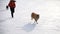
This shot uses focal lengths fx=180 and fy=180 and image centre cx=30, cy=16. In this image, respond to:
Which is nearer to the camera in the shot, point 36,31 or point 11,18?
point 36,31

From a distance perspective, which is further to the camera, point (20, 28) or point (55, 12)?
point (55, 12)

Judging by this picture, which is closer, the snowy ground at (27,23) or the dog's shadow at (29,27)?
the snowy ground at (27,23)

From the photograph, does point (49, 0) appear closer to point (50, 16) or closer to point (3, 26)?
point (50, 16)

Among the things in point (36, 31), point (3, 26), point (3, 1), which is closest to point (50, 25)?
point (36, 31)

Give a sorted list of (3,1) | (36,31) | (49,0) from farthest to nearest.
A: (49,0)
(3,1)
(36,31)

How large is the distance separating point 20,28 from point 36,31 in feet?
2.95

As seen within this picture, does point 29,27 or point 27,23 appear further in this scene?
point 27,23

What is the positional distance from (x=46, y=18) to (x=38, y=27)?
6.17 feet

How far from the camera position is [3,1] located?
16.3m

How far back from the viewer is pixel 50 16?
39.0 ft

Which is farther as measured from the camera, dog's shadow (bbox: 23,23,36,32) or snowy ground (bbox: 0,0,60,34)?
dog's shadow (bbox: 23,23,36,32)

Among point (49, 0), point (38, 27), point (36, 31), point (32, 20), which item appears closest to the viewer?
point (36, 31)

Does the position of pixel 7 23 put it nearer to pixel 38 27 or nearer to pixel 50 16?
pixel 38 27

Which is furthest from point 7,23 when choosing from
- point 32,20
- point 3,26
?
point 32,20
